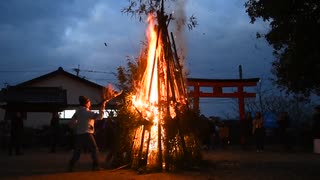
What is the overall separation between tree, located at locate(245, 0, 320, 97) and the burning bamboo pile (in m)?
7.38

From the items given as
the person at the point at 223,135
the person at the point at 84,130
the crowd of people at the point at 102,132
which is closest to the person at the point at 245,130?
the crowd of people at the point at 102,132

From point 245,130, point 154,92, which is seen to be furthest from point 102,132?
point 154,92

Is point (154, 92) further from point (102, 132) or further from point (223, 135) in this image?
Answer: point (223, 135)

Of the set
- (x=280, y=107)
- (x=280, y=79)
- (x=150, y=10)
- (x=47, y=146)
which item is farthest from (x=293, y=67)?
(x=280, y=107)

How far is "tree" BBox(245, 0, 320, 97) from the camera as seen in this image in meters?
18.4

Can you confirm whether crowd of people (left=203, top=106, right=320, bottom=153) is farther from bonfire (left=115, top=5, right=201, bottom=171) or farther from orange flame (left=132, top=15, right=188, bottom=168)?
orange flame (left=132, top=15, right=188, bottom=168)

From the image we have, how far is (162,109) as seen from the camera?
11.9 m

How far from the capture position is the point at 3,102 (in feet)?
105

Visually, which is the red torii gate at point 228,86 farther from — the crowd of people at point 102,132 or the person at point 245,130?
the person at point 245,130

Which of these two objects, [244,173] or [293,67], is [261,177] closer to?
[244,173]

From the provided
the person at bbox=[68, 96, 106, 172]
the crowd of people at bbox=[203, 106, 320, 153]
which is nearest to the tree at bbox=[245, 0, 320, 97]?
the crowd of people at bbox=[203, 106, 320, 153]

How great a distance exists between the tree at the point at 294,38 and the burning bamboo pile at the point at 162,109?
738 cm

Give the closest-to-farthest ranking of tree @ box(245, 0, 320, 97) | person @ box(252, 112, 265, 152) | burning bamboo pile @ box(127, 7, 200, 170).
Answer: burning bamboo pile @ box(127, 7, 200, 170), tree @ box(245, 0, 320, 97), person @ box(252, 112, 265, 152)

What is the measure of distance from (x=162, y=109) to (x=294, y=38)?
362 inches
